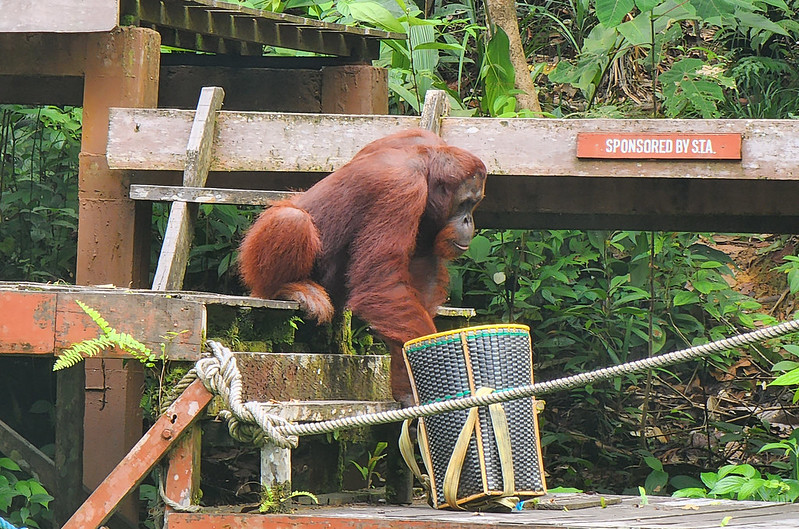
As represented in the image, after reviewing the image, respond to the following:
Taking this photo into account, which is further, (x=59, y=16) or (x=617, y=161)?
(x=59, y=16)

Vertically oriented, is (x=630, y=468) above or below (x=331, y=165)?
below

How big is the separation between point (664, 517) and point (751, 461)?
3.84 metres

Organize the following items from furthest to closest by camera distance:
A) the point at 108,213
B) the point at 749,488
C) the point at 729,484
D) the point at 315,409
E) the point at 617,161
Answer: the point at 108,213 < the point at 617,161 < the point at 729,484 < the point at 749,488 < the point at 315,409

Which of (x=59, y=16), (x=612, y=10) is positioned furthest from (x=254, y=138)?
(x=612, y=10)

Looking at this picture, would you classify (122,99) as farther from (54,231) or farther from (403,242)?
(54,231)

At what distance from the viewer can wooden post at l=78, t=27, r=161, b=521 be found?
4883 mm

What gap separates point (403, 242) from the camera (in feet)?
12.6

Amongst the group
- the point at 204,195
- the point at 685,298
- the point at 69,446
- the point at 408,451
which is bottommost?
the point at 69,446

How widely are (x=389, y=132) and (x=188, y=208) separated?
0.93 metres

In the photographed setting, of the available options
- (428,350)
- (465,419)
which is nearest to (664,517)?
(465,419)

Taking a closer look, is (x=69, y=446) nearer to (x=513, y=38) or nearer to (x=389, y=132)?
(x=389, y=132)

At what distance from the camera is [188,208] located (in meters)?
Result: 4.43

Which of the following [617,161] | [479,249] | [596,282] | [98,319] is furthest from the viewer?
[596,282]

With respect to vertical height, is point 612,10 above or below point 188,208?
above
